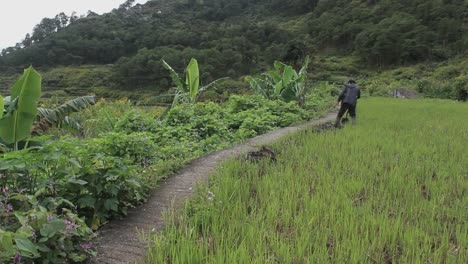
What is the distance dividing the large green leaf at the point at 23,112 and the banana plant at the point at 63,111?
1.84 meters

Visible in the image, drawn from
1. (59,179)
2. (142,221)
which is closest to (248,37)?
(142,221)

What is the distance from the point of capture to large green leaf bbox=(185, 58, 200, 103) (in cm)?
1028

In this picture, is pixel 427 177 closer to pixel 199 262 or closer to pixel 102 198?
pixel 199 262

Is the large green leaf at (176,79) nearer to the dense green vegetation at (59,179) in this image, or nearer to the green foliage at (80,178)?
the dense green vegetation at (59,179)

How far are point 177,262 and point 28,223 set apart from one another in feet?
2.61

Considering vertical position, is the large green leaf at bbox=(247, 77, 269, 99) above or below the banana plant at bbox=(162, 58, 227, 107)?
below

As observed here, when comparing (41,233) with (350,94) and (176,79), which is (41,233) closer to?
(350,94)

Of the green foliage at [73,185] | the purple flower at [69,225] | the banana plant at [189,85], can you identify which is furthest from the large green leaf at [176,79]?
the purple flower at [69,225]

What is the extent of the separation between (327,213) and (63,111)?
4401mm

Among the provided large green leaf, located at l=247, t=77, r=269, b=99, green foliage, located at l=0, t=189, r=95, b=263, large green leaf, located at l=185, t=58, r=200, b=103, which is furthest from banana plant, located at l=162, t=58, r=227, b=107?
green foliage, located at l=0, t=189, r=95, b=263

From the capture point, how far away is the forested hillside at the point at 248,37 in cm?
4622

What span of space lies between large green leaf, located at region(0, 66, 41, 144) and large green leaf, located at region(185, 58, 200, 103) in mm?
6591

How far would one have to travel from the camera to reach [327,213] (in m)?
2.86

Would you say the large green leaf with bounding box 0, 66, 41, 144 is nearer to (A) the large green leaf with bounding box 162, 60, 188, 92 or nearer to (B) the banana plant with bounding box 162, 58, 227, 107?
(B) the banana plant with bounding box 162, 58, 227, 107
